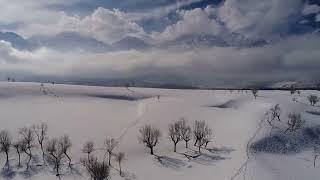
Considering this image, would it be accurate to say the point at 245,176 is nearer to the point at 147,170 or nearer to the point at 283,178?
the point at 283,178

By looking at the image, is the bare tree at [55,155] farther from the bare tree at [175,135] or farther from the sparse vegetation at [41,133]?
the bare tree at [175,135]

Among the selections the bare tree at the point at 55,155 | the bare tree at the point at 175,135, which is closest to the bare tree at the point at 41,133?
the bare tree at the point at 55,155

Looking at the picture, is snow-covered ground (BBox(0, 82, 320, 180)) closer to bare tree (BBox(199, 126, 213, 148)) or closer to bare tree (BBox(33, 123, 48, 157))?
bare tree (BBox(199, 126, 213, 148))

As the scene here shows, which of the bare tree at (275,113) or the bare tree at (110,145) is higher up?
the bare tree at (275,113)

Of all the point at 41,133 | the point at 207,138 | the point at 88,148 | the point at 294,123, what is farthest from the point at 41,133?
the point at 294,123

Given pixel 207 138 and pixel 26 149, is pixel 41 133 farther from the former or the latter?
pixel 207 138

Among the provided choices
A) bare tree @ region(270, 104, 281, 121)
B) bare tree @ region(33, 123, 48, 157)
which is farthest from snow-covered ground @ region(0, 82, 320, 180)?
bare tree @ region(33, 123, 48, 157)

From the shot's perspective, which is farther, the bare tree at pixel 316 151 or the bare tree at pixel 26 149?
the bare tree at pixel 316 151

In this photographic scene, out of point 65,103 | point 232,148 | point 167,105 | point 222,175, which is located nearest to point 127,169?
point 222,175
